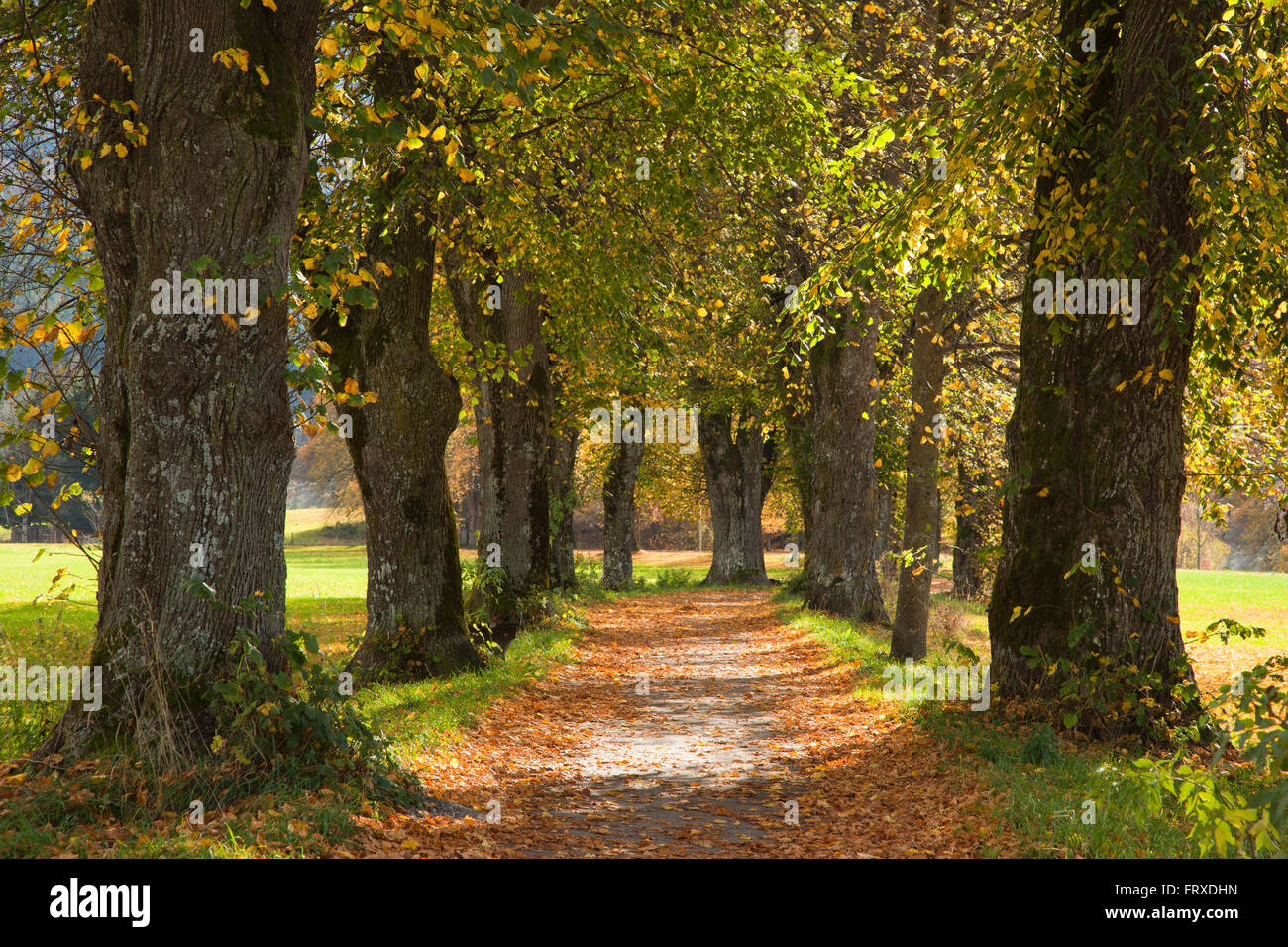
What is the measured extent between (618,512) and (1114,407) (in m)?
22.3

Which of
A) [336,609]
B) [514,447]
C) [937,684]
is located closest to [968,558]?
[514,447]

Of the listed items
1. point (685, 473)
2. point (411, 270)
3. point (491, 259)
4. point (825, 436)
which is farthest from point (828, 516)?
point (685, 473)

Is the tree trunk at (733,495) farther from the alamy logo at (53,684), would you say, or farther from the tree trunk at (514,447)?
the alamy logo at (53,684)

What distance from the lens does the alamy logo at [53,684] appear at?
6.09 meters

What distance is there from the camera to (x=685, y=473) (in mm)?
39594

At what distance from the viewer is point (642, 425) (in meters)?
26.7

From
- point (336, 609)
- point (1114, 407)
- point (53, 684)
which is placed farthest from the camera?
point (336, 609)

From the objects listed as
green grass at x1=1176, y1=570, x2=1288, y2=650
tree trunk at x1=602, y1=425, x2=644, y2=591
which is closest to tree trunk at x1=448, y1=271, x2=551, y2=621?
tree trunk at x1=602, y1=425, x2=644, y2=591

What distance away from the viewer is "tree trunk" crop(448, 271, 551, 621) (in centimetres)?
1750

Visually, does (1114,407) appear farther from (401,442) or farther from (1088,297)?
(401,442)
